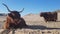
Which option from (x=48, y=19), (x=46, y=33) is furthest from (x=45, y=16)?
(x=46, y=33)

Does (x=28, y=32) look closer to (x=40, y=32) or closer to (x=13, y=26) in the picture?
(x=40, y=32)

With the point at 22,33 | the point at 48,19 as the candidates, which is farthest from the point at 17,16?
the point at 48,19

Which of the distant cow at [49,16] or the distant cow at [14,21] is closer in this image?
the distant cow at [14,21]

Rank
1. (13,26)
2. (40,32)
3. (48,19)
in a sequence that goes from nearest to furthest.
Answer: (40,32) < (13,26) < (48,19)

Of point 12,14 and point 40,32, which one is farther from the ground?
point 12,14

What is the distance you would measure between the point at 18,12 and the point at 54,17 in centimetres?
511

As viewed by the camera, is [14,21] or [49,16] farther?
[49,16]

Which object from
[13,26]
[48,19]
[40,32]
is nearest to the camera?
[40,32]

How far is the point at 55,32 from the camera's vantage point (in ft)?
42.4

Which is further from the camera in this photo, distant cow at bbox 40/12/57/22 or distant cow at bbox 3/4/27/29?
distant cow at bbox 40/12/57/22

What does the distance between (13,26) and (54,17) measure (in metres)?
5.99

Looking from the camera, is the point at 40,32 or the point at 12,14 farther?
the point at 12,14

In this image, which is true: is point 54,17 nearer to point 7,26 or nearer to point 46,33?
point 7,26

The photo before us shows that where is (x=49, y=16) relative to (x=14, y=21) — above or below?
above
